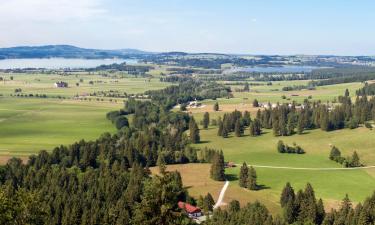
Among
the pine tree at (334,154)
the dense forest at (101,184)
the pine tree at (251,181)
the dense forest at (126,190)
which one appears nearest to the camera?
the dense forest at (101,184)

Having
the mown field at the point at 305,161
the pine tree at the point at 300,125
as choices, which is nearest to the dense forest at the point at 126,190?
the pine tree at the point at 300,125

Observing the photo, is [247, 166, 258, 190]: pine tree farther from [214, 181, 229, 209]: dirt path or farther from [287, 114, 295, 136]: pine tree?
[287, 114, 295, 136]: pine tree

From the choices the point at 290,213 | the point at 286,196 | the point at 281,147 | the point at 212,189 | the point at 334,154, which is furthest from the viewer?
the point at 281,147

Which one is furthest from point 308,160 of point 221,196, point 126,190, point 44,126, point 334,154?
point 44,126

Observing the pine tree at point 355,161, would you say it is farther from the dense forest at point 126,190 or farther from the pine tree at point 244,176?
the pine tree at point 244,176

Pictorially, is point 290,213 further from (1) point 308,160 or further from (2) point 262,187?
(1) point 308,160

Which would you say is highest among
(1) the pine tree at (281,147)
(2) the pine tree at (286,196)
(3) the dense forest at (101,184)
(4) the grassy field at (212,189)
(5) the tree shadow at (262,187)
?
(3) the dense forest at (101,184)

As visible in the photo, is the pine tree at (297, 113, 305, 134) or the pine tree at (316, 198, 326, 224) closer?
the pine tree at (316, 198, 326, 224)

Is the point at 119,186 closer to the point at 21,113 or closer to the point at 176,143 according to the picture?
the point at 176,143

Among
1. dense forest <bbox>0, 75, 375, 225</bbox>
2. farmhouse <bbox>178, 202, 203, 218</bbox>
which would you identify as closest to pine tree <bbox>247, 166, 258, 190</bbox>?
dense forest <bbox>0, 75, 375, 225</bbox>
